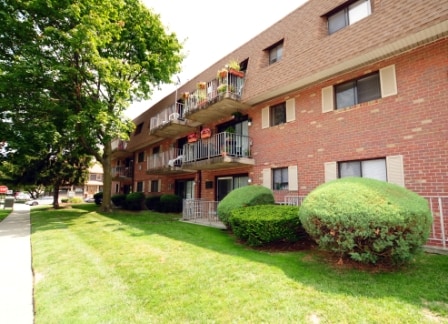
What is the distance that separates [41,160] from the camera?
78.3 ft

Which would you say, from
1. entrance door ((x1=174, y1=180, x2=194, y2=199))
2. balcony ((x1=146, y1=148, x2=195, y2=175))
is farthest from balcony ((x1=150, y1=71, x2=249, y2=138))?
entrance door ((x1=174, y1=180, x2=194, y2=199))

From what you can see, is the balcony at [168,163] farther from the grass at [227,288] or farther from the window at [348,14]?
the window at [348,14]

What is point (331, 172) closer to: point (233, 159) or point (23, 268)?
point (233, 159)

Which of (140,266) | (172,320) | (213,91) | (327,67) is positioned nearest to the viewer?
(172,320)

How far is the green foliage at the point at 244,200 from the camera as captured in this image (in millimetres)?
9094

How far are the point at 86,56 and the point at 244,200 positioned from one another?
10991 mm

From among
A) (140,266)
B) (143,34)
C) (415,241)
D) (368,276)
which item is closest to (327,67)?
(415,241)

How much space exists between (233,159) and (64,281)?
8267mm

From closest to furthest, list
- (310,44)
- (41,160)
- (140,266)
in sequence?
(140,266), (310,44), (41,160)

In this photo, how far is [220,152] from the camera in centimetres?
1284

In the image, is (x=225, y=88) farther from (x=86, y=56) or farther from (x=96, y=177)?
(x=96, y=177)

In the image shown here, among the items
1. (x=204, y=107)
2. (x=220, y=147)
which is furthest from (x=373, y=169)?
(x=204, y=107)

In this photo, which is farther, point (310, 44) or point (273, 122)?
point (273, 122)

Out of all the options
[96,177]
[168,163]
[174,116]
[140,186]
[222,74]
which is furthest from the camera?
[96,177]
